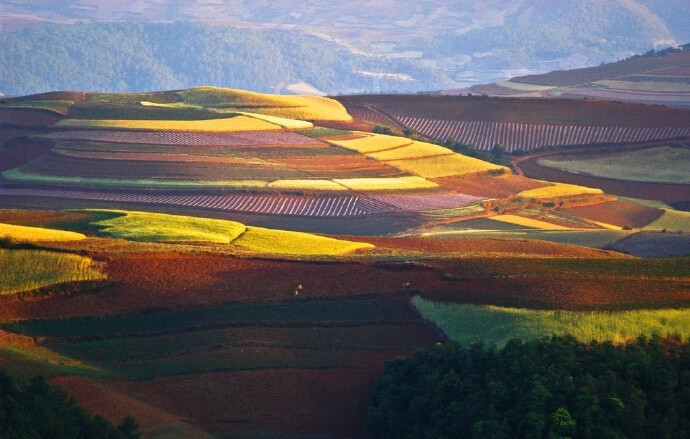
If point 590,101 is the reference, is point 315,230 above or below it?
below

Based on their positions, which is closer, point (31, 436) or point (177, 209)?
point (31, 436)

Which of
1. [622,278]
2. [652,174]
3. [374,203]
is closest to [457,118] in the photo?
[652,174]

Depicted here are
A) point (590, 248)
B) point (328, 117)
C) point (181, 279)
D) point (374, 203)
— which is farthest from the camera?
point (328, 117)

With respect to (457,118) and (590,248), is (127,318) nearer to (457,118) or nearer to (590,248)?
(590,248)

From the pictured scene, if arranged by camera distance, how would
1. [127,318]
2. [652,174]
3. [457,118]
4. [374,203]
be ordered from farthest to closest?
1. [457,118]
2. [652,174]
3. [374,203]
4. [127,318]

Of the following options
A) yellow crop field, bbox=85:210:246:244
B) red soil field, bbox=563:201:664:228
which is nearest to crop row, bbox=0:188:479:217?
red soil field, bbox=563:201:664:228

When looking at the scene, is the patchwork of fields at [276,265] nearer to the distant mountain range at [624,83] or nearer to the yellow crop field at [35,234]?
the yellow crop field at [35,234]
